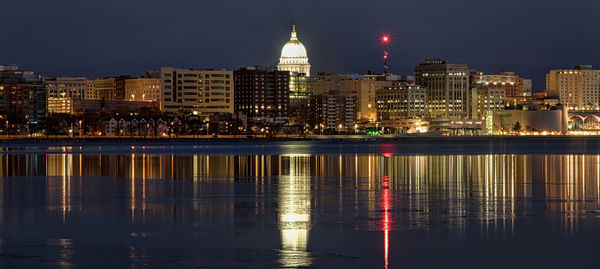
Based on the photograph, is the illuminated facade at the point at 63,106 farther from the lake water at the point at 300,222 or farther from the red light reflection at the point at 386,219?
the red light reflection at the point at 386,219

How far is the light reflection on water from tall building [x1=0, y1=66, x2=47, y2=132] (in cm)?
13415

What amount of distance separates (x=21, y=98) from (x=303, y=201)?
157103mm

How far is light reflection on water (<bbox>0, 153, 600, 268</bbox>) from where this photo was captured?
73.1ft

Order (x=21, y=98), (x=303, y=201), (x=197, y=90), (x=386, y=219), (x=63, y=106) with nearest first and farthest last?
(x=386, y=219) → (x=303, y=201) → (x=21, y=98) → (x=63, y=106) → (x=197, y=90)

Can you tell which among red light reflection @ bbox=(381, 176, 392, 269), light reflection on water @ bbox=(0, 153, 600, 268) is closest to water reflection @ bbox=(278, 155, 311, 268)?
light reflection on water @ bbox=(0, 153, 600, 268)

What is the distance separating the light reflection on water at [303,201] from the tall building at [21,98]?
134m

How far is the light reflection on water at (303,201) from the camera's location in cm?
2228

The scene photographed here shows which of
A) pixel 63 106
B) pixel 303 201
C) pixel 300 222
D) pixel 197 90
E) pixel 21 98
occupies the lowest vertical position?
pixel 300 222

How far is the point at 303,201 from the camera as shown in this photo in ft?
93.9

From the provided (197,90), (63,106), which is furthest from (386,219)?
(63,106)

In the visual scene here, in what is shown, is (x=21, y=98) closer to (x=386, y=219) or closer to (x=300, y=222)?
(x=300, y=222)

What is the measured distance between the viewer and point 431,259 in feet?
59.8

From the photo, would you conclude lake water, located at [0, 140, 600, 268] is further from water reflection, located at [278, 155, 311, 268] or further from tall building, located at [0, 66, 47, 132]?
tall building, located at [0, 66, 47, 132]

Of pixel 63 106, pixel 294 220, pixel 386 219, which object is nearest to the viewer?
pixel 294 220
